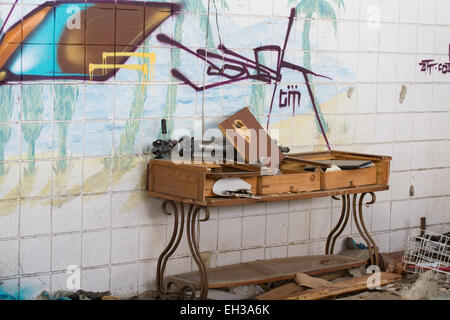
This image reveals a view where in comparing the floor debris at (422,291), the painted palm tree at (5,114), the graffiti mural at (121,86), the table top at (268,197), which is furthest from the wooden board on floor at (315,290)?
the painted palm tree at (5,114)

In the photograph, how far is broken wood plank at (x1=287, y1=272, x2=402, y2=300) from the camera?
5.07 m

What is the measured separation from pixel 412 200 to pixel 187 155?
233 centimetres

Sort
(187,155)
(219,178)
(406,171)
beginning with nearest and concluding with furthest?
(219,178), (187,155), (406,171)

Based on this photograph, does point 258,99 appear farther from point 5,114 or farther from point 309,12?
point 5,114

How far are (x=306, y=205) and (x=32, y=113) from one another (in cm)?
224

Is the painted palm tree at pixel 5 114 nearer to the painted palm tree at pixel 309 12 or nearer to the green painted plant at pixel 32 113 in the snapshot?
the green painted plant at pixel 32 113

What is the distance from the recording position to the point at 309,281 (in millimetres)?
5223

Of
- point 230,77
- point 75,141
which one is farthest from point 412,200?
point 75,141

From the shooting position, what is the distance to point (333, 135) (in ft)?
19.5

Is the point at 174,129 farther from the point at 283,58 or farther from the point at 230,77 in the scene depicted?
the point at 283,58

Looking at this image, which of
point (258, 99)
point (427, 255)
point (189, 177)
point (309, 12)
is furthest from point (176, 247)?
point (427, 255)

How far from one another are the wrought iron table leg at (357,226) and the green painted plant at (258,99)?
909 mm

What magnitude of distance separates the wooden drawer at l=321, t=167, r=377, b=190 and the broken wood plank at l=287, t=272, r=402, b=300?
658mm

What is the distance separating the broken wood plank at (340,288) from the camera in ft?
16.6
